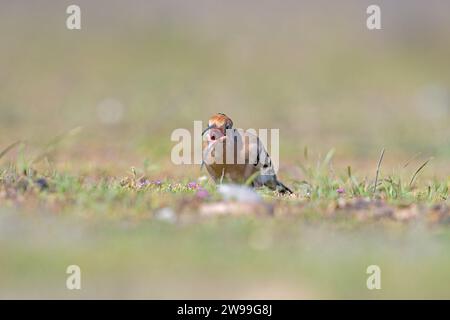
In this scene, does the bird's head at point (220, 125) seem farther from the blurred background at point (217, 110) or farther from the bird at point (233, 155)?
the blurred background at point (217, 110)

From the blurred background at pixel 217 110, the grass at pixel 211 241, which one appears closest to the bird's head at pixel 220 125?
the grass at pixel 211 241

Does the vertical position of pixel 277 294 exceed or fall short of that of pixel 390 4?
it falls short

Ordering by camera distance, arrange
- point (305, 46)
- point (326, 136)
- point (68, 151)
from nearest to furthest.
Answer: point (68, 151) → point (326, 136) → point (305, 46)

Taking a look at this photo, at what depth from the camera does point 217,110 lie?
1703cm

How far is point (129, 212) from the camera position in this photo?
6.68m

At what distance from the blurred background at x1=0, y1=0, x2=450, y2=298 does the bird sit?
1.23 m

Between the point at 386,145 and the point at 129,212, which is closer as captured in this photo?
the point at 129,212

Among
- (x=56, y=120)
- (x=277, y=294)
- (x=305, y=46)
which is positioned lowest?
(x=277, y=294)

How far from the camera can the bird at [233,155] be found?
811 centimetres

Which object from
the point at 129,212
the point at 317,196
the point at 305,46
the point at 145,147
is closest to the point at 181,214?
the point at 129,212

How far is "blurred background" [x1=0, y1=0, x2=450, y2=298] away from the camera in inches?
212

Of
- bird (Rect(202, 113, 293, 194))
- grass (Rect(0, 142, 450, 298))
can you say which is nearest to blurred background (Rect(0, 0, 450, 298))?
grass (Rect(0, 142, 450, 298))

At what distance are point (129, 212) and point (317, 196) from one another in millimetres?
1547

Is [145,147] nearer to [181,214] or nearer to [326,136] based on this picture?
[326,136]
